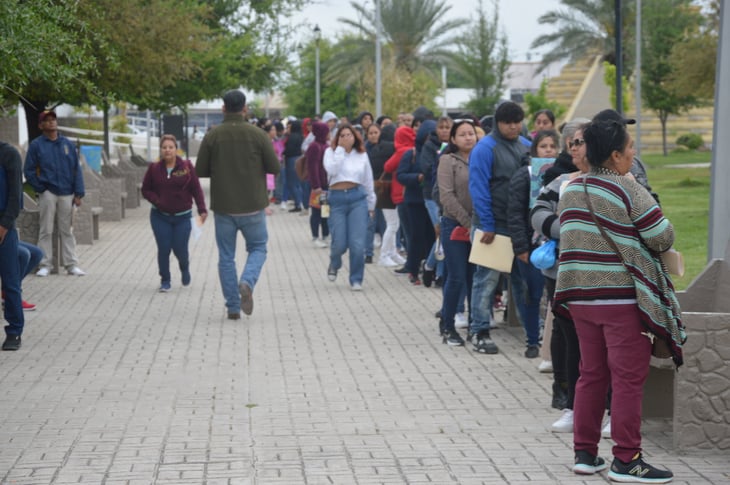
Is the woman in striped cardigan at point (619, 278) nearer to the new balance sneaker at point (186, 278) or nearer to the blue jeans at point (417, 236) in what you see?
the blue jeans at point (417, 236)

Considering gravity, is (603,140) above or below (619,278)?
above

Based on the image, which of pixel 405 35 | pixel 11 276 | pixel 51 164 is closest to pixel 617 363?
pixel 11 276

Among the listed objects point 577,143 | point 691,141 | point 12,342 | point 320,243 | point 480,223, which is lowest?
point 691,141

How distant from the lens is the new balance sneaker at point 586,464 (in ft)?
20.7

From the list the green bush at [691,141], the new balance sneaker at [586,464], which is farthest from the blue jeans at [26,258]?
the green bush at [691,141]

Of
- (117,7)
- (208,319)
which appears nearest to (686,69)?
(117,7)

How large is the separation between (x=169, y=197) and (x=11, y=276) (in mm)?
3981

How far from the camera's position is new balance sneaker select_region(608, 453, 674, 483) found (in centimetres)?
608

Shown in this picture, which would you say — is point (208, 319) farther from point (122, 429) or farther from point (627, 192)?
point (627, 192)

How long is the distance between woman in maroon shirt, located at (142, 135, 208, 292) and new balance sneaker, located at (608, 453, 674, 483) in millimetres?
8289

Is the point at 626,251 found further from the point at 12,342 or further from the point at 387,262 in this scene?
the point at 387,262

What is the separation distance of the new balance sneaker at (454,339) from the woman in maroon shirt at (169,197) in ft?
13.7

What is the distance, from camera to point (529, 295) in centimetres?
972

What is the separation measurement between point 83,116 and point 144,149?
6226 millimetres
